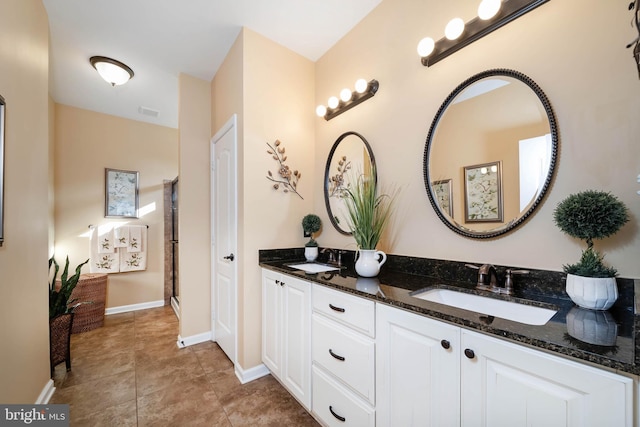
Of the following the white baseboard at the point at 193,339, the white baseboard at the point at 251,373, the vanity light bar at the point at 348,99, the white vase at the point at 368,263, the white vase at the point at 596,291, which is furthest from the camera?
the white baseboard at the point at 193,339

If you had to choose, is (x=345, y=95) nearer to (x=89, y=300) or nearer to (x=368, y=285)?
(x=368, y=285)

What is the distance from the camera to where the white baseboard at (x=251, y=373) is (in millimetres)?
1950

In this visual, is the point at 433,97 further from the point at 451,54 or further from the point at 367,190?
the point at 367,190

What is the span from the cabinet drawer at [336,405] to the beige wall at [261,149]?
2.49 feet

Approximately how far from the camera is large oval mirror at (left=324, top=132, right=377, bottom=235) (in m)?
1.91

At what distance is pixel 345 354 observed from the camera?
1.28 m

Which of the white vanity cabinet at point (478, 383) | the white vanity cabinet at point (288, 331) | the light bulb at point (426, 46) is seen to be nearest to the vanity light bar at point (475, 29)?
the light bulb at point (426, 46)

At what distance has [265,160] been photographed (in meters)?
2.07

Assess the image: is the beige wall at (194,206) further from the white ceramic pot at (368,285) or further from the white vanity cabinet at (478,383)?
the white vanity cabinet at (478,383)

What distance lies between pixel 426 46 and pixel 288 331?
1.93 m

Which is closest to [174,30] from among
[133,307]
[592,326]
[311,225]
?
[311,225]

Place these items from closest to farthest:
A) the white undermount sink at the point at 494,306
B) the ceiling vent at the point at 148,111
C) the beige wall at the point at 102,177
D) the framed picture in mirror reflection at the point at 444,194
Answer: the white undermount sink at the point at 494,306 → the framed picture in mirror reflection at the point at 444,194 → the beige wall at the point at 102,177 → the ceiling vent at the point at 148,111

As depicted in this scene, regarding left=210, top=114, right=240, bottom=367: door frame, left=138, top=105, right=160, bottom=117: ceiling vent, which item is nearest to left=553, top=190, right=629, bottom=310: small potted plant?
left=210, top=114, right=240, bottom=367: door frame

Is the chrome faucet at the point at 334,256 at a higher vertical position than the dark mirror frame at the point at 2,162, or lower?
lower
